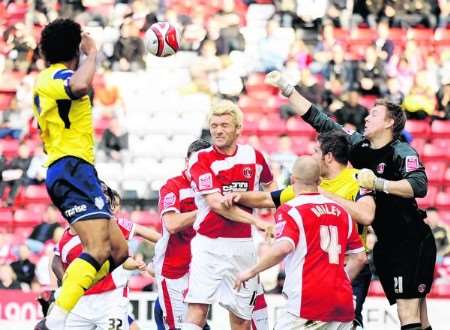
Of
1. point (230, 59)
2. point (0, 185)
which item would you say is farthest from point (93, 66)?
point (230, 59)

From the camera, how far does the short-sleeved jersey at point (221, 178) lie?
30.7 feet

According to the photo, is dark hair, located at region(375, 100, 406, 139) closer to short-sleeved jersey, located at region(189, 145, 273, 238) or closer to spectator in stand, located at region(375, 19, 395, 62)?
short-sleeved jersey, located at region(189, 145, 273, 238)

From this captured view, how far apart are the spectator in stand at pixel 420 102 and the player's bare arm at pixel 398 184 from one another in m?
8.70

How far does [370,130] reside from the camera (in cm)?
967

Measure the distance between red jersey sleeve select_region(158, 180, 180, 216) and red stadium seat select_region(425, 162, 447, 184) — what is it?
320 inches

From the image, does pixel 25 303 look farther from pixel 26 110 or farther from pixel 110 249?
pixel 110 249

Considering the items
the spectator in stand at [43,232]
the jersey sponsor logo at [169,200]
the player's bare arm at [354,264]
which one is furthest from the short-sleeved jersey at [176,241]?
the spectator in stand at [43,232]

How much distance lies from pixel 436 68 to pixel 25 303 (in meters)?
7.69

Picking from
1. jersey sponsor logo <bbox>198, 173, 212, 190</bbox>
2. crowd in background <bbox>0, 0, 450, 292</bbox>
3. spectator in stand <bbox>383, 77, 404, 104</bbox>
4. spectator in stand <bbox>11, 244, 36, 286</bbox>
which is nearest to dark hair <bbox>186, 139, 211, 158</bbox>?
jersey sponsor logo <bbox>198, 173, 212, 190</bbox>

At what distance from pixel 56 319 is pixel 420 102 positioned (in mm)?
10782

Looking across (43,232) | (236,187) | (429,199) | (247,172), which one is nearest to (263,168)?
(247,172)

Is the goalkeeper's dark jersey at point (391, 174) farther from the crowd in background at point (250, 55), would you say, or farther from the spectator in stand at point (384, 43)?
the spectator in stand at point (384, 43)

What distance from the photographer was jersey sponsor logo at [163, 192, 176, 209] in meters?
10.1

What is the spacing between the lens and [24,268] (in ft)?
51.9
